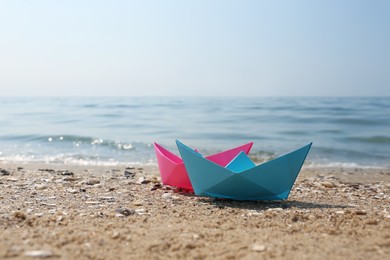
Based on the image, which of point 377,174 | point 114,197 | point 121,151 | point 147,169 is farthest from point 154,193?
point 121,151

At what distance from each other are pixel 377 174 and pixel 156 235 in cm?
656

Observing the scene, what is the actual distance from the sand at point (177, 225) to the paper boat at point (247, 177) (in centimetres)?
11

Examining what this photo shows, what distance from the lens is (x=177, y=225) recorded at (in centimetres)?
318

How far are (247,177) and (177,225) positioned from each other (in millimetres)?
973

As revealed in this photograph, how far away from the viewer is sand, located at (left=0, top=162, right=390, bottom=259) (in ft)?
8.30

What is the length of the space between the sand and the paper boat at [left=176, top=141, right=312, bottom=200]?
0.37 ft

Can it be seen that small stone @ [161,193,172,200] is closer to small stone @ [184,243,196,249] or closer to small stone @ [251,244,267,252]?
small stone @ [184,243,196,249]

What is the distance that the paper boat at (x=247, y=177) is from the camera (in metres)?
3.90

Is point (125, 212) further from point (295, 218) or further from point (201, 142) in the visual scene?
point (201, 142)

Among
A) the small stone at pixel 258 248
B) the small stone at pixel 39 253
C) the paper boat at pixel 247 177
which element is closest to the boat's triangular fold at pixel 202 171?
the paper boat at pixel 247 177

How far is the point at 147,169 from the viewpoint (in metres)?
7.97

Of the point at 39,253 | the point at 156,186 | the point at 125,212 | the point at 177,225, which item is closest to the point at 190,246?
the point at 177,225

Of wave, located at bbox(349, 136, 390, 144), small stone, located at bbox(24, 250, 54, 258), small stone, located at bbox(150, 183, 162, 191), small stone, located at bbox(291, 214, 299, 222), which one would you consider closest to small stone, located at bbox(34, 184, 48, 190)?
small stone, located at bbox(150, 183, 162, 191)

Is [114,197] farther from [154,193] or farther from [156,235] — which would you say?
[156,235]
